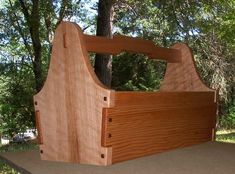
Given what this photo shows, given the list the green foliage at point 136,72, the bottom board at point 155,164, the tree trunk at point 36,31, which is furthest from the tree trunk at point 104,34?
the green foliage at point 136,72

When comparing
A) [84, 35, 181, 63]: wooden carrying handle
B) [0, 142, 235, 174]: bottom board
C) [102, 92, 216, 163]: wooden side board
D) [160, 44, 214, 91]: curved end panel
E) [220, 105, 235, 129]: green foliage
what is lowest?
[220, 105, 235, 129]: green foliage

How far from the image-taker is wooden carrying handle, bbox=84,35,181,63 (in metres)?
1.56

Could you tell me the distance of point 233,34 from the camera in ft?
17.2

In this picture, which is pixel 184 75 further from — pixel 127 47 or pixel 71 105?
pixel 71 105

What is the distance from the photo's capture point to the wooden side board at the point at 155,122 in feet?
4.35

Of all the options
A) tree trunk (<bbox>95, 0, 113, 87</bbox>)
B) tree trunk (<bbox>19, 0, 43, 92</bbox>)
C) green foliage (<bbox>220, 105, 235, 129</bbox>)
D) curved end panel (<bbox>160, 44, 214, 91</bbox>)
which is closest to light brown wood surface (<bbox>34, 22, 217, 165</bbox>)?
curved end panel (<bbox>160, 44, 214, 91</bbox>)

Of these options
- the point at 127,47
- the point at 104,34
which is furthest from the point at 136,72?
the point at 127,47

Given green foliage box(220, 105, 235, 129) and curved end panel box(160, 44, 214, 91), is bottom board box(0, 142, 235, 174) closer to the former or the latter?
curved end panel box(160, 44, 214, 91)

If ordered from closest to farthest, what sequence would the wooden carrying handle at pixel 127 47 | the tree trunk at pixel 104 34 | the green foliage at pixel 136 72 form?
the wooden carrying handle at pixel 127 47, the tree trunk at pixel 104 34, the green foliage at pixel 136 72

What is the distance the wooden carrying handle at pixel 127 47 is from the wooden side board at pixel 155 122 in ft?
1.01

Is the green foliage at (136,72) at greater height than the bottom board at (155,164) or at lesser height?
greater

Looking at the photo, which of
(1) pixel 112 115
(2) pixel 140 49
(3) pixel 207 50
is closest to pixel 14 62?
(3) pixel 207 50

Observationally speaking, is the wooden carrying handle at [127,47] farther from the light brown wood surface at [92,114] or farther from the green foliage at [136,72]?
the green foliage at [136,72]

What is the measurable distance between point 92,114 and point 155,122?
328 mm
